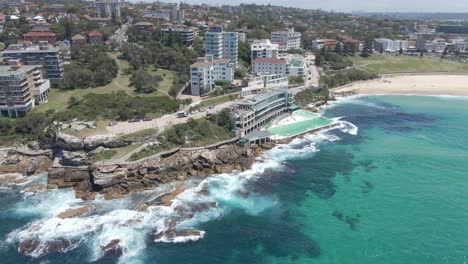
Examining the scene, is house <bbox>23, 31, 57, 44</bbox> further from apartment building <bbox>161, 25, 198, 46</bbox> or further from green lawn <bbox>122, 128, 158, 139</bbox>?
green lawn <bbox>122, 128, 158, 139</bbox>

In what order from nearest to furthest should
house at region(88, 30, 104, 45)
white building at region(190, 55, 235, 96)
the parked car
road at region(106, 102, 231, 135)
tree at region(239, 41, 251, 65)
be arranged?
road at region(106, 102, 231, 135) → the parked car → white building at region(190, 55, 235, 96) → house at region(88, 30, 104, 45) → tree at region(239, 41, 251, 65)

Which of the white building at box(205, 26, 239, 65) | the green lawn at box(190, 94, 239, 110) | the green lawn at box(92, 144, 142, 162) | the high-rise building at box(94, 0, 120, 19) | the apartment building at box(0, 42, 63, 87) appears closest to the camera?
the green lawn at box(92, 144, 142, 162)

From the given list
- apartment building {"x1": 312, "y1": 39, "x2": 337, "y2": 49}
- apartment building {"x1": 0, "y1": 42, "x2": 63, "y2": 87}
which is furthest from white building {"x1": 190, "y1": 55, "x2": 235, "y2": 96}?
apartment building {"x1": 312, "y1": 39, "x2": 337, "y2": 49}

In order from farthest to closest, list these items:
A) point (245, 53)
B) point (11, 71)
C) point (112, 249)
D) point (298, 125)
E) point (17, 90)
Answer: point (245, 53), point (298, 125), point (11, 71), point (17, 90), point (112, 249)

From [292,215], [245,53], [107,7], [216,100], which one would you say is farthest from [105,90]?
[107,7]

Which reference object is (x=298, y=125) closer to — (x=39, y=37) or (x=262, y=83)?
(x=262, y=83)

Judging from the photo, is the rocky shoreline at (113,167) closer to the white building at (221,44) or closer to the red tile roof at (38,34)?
the white building at (221,44)

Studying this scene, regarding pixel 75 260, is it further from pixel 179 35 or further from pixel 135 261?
pixel 179 35

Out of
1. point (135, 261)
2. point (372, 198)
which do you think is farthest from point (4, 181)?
point (372, 198)
